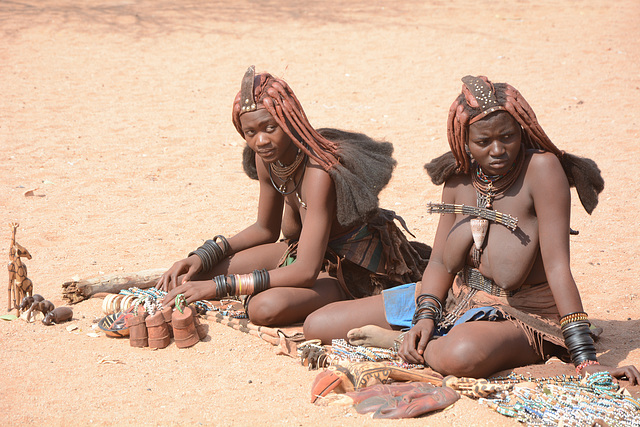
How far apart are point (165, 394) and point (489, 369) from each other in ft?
5.37

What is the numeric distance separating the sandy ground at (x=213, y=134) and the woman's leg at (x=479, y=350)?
0.41 feet

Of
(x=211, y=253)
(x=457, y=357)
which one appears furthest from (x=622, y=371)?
(x=211, y=253)

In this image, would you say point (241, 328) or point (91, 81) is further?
point (91, 81)

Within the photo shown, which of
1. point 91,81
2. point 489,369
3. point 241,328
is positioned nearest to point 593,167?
point 489,369

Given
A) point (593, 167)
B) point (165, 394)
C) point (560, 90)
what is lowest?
point (165, 394)

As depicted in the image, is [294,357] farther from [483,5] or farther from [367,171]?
[483,5]

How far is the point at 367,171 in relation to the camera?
169 inches

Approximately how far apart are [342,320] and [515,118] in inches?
58.8

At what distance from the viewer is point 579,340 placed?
3426 mm

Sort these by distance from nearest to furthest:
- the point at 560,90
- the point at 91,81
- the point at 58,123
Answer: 1. the point at 58,123
2. the point at 560,90
3. the point at 91,81

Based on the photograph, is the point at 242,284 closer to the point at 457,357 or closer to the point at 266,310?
the point at 266,310

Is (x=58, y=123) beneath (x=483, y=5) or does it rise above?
beneath

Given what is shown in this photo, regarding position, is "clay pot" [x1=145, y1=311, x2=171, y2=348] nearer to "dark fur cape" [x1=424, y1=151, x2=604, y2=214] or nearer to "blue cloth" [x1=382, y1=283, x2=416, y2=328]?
"blue cloth" [x1=382, y1=283, x2=416, y2=328]

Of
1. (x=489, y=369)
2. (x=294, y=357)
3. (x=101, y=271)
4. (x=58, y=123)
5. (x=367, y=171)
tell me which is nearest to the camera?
(x=489, y=369)
